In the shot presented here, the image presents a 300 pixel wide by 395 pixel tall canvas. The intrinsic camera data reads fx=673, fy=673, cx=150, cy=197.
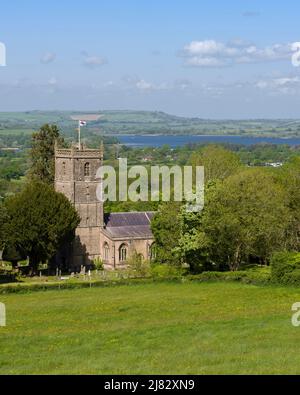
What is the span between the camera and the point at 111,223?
7319 centimetres

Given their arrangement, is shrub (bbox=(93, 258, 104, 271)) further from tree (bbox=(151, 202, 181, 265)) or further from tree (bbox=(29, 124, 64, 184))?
tree (bbox=(29, 124, 64, 184))

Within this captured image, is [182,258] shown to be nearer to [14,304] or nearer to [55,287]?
[55,287]

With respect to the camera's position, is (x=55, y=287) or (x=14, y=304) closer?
(x=14, y=304)

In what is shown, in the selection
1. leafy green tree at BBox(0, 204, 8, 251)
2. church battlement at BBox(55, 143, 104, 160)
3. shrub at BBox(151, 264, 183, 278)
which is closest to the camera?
shrub at BBox(151, 264, 183, 278)

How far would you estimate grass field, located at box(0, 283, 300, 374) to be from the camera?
2192cm

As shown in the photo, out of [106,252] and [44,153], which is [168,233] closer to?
[106,252]

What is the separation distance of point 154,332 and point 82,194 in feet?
141

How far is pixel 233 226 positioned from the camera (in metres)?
55.2

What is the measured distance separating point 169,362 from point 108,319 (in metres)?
12.6

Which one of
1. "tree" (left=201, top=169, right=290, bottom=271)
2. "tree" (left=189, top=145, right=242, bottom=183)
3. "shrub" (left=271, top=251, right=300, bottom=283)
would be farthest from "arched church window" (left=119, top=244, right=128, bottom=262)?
"shrub" (left=271, top=251, right=300, bottom=283)

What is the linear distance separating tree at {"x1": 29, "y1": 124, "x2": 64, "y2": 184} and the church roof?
9385 millimetres

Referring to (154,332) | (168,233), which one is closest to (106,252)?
(168,233)

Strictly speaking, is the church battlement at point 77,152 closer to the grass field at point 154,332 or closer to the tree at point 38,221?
the tree at point 38,221
